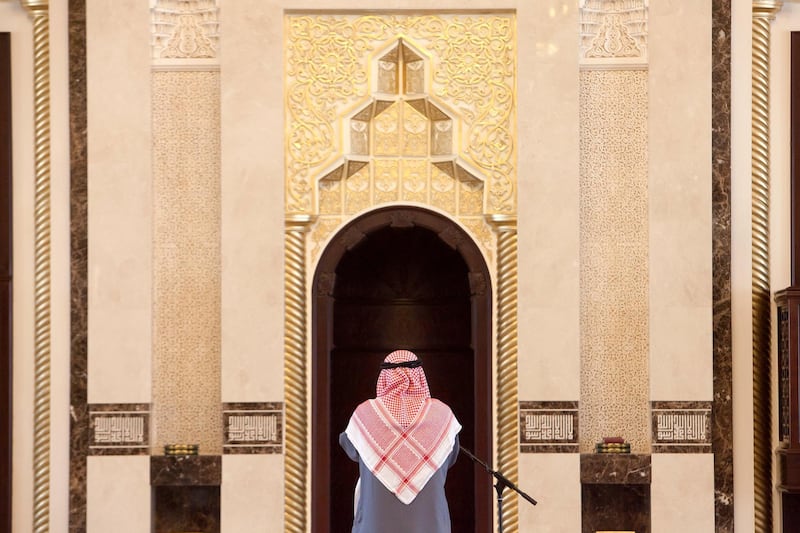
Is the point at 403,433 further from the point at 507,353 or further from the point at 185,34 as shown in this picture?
the point at 185,34

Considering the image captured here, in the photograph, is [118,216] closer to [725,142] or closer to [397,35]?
[397,35]

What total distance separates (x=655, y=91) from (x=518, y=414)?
1948 millimetres

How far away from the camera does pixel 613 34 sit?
681 cm

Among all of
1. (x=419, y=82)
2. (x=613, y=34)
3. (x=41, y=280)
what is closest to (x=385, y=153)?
(x=419, y=82)

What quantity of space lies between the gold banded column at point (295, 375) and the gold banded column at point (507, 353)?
1087mm

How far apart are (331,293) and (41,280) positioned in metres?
1.65

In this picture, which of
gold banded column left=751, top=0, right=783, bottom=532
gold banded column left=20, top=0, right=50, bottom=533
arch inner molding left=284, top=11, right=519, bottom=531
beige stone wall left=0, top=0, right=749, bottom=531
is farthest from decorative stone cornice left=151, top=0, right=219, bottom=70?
gold banded column left=751, top=0, right=783, bottom=532

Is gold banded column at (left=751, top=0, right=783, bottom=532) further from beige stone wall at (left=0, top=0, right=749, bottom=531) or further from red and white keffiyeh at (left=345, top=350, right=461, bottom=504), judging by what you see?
red and white keffiyeh at (left=345, top=350, right=461, bottom=504)

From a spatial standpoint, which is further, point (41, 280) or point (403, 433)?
point (41, 280)

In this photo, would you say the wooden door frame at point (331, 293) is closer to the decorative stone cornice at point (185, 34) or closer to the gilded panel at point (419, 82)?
the gilded panel at point (419, 82)

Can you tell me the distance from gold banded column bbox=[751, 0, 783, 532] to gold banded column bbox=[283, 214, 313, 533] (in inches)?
98.7

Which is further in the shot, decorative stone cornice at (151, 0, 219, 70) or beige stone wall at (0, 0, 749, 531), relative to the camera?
decorative stone cornice at (151, 0, 219, 70)

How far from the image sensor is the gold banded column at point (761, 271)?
674 cm

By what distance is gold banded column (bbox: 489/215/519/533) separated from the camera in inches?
264
